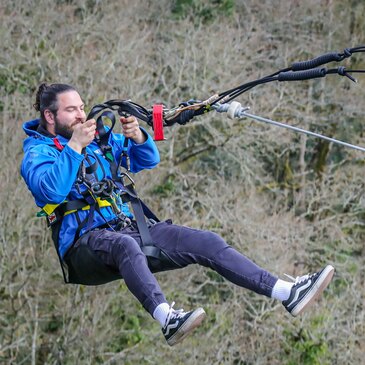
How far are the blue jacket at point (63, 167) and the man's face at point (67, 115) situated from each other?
40mm

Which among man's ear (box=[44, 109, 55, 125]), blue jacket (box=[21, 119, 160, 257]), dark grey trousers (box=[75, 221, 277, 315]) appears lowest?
dark grey trousers (box=[75, 221, 277, 315])

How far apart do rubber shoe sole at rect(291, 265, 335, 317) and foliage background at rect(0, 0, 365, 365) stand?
750 centimetres

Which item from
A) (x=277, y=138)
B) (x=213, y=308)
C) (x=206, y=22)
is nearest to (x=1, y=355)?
(x=213, y=308)

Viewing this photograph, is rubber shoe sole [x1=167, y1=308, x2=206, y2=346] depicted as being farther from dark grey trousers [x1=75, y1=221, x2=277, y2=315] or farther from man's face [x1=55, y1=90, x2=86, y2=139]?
man's face [x1=55, y1=90, x2=86, y2=139]

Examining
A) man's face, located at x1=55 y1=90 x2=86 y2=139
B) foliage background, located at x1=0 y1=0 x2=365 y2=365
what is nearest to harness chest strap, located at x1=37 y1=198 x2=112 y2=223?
man's face, located at x1=55 y1=90 x2=86 y2=139

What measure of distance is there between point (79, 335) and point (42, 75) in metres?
3.46

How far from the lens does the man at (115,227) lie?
411 centimetres

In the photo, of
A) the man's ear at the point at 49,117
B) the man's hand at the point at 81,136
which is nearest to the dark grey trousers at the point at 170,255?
the man's hand at the point at 81,136

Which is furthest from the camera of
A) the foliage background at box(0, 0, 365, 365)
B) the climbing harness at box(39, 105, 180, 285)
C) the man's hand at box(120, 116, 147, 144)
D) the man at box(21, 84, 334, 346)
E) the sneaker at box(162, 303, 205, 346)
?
the foliage background at box(0, 0, 365, 365)

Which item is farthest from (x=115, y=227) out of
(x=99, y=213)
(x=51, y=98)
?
(x=51, y=98)

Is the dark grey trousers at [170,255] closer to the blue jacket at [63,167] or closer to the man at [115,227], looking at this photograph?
the man at [115,227]

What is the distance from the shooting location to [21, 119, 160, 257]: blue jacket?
164 inches

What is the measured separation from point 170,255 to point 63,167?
0.64 m

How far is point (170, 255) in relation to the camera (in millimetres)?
4312
